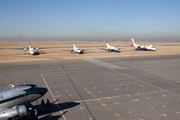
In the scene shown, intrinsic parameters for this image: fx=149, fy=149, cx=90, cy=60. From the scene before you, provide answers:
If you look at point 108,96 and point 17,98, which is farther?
point 108,96

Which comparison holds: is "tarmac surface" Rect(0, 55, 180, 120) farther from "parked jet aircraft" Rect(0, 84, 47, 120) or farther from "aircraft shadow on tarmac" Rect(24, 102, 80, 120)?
"parked jet aircraft" Rect(0, 84, 47, 120)

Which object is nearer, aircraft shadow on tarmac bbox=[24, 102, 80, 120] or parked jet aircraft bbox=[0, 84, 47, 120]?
parked jet aircraft bbox=[0, 84, 47, 120]

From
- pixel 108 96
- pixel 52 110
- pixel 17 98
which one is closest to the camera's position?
pixel 17 98

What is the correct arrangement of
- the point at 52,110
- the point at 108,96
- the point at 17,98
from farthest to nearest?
1. the point at 108,96
2. the point at 52,110
3. the point at 17,98

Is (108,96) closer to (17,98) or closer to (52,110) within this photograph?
(52,110)

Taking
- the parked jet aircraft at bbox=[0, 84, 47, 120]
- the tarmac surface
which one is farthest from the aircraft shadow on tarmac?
the parked jet aircraft at bbox=[0, 84, 47, 120]

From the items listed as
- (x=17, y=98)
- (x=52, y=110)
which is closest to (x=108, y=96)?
(x=52, y=110)

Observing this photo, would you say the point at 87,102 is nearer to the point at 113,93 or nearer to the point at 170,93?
the point at 113,93

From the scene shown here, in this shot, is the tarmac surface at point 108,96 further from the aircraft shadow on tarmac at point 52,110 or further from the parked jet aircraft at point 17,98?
the parked jet aircraft at point 17,98

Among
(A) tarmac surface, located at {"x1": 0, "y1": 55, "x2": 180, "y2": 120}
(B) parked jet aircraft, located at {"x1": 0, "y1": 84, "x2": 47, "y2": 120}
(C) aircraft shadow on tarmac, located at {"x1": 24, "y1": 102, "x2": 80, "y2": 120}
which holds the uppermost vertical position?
(B) parked jet aircraft, located at {"x1": 0, "y1": 84, "x2": 47, "y2": 120}

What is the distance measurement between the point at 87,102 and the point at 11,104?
8.99 metres

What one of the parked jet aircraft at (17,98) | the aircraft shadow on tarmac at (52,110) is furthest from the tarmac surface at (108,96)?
the parked jet aircraft at (17,98)

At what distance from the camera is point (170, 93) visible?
22.8 m

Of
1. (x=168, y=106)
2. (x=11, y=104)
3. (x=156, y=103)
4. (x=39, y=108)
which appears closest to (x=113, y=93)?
(x=156, y=103)
